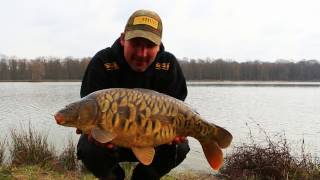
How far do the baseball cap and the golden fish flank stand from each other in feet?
1.49

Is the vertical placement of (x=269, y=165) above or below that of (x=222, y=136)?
below

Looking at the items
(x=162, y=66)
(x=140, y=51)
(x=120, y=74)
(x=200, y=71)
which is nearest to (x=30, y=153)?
(x=120, y=74)

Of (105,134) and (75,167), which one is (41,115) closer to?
(75,167)

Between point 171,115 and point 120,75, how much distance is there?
86 cm

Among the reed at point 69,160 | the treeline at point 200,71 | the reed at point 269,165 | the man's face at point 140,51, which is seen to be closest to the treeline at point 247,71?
the treeline at point 200,71

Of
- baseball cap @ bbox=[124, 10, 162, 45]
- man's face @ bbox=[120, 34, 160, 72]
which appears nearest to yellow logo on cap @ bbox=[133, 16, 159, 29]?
baseball cap @ bbox=[124, 10, 162, 45]

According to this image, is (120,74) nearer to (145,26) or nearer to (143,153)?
(145,26)

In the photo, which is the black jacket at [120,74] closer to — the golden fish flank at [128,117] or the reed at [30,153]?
the golden fish flank at [128,117]

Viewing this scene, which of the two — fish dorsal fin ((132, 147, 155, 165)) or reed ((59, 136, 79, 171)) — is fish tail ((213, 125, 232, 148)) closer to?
fish dorsal fin ((132, 147, 155, 165))

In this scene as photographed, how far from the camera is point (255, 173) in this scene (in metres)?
5.55

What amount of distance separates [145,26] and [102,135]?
32.1 inches

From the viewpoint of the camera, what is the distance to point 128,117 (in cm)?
230

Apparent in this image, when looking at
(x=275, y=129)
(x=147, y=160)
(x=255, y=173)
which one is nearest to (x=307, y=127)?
(x=275, y=129)

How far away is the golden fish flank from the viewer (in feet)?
7.57
